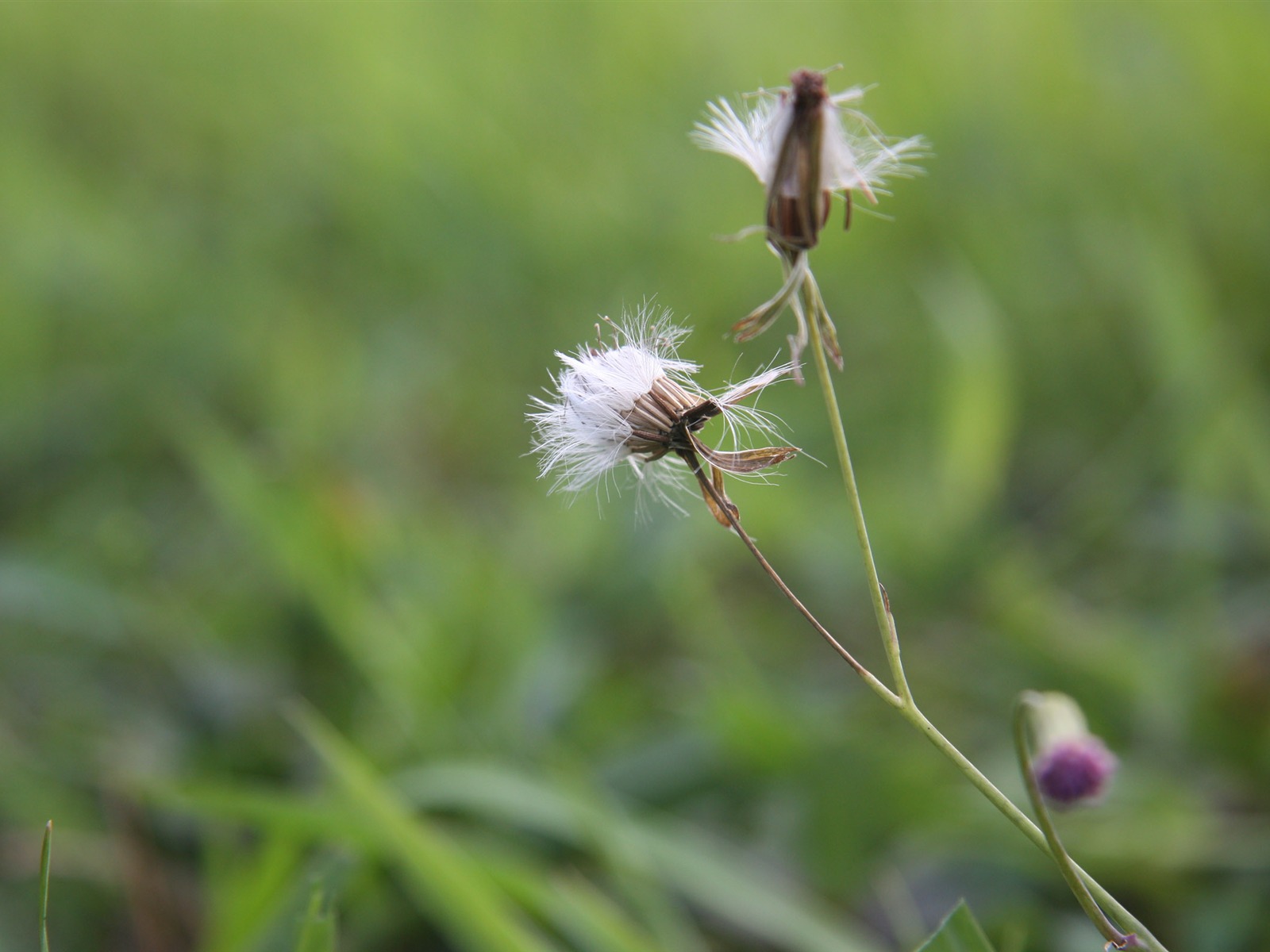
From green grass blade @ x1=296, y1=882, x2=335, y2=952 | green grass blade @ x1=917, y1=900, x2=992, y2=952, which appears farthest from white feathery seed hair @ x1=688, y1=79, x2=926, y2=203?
green grass blade @ x1=296, y1=882, x2=335, y2=952

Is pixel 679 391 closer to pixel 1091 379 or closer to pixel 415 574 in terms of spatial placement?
pixel 415 574

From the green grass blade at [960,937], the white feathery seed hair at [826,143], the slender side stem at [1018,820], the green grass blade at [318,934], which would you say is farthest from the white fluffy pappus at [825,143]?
the green grass blade at [318,934]

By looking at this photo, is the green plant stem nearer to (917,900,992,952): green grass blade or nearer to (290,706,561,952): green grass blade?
(917,900,992,952): green grass blade

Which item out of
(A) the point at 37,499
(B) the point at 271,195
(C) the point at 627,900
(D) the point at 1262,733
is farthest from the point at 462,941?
(B) the point at 271,195

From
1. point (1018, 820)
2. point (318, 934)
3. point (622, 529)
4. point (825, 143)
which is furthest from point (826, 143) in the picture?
point (622, 529)

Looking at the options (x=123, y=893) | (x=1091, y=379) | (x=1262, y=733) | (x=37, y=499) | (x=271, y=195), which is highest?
(x=271, y=195)

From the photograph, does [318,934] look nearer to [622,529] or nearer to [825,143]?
[825,143]
